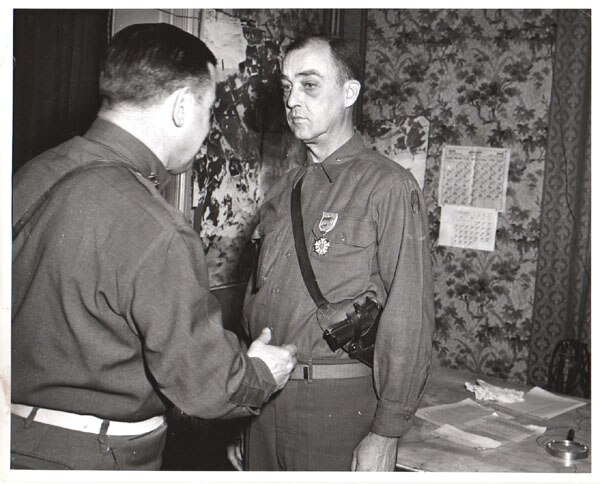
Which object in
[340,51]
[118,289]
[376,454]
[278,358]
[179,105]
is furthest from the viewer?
[340,51]

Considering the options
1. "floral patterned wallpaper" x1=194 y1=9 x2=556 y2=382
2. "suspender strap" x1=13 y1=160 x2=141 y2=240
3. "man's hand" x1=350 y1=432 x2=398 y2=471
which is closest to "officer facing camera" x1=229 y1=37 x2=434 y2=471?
"man's hand" x1=350 y1=432 x2=398 y2=471

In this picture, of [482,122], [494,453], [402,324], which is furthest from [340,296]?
[482,122]

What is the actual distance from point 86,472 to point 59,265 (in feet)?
1.52

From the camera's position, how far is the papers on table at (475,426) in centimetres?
188

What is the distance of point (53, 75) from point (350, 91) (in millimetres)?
1207

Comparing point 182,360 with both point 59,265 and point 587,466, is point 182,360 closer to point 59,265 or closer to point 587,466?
point 59,265

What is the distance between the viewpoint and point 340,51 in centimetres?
202

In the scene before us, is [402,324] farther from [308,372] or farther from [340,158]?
[340,158]

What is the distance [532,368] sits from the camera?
3865 mm

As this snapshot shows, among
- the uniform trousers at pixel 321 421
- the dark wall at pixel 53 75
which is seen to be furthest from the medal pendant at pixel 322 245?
the dark wall at pixel 53 75

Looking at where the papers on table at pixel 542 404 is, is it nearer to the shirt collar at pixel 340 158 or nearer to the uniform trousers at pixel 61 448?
the shirt collar at pixel 340 158

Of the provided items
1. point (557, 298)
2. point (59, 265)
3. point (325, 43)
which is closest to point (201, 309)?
point (59, 265)

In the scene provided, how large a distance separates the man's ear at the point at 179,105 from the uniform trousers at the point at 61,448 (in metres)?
0.73

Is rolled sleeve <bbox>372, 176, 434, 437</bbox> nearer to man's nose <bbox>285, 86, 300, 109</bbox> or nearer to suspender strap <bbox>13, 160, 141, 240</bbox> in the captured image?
man's nose <bbox>285, 86, 300, 109</bbox>
